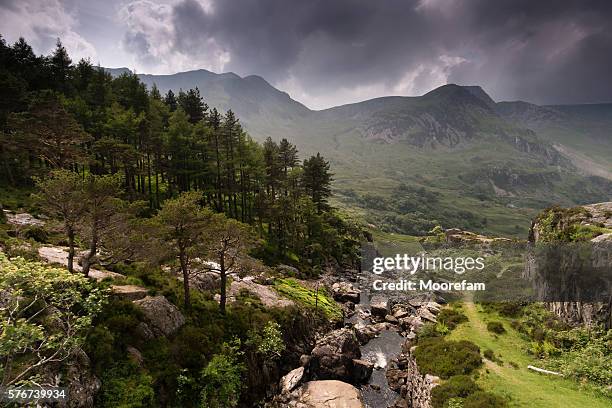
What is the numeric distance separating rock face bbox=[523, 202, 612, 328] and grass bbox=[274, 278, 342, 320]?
26.2 m

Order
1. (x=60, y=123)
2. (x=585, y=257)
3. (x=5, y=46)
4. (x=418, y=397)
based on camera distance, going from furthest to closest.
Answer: (x=5, y=46) < (x=60, y=123) < (x=585, y=257) < (x=418, y=397)

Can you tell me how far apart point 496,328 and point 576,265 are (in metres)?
9.83

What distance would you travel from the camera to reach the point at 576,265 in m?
30.2

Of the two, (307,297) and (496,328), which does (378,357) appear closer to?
(307,297)

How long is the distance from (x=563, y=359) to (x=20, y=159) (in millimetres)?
72421

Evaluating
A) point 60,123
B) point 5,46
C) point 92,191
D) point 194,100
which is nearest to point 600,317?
point 92,191

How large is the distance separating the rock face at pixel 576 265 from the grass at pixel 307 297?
2625 centimetres

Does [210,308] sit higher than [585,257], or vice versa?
[585,257]

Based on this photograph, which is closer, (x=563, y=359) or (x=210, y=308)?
(x=563, y=359)

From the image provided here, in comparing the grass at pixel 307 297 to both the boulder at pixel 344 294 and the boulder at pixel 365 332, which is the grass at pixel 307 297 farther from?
the boulder at pixel 344 294

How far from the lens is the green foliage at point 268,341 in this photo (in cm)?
2995

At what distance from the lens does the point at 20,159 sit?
4812cm

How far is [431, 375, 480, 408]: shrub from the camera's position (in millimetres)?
22673

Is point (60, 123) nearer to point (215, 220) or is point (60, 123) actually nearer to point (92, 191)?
point (92, 191)
